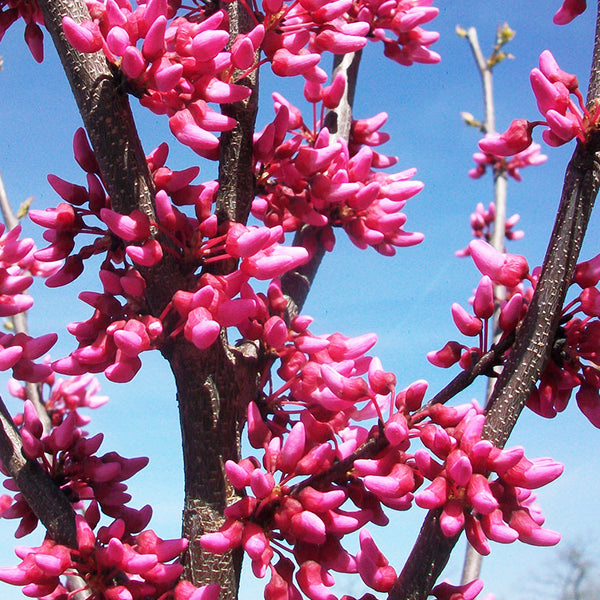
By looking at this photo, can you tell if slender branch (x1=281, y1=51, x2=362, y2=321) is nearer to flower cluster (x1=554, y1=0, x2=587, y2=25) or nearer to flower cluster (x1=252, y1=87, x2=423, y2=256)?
flower cluster (x1=252, y1=87, x2=423, y2=256)

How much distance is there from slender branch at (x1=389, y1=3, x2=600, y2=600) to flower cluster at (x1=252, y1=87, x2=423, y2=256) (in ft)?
2.22

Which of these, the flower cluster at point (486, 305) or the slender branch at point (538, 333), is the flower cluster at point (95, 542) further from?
the flower cluster at point (486, 305)

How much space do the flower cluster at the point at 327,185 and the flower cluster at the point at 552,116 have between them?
473mm

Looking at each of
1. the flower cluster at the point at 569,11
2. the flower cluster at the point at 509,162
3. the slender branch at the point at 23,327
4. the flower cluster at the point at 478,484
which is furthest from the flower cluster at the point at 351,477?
the flower cluster at the point at 509,162

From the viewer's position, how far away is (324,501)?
63.5 inches

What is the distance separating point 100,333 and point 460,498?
0.96 meters

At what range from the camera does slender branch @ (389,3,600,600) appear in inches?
59.5

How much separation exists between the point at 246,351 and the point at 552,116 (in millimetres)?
979

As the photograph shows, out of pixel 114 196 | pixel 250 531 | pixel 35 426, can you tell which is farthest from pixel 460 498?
pixel 35 426

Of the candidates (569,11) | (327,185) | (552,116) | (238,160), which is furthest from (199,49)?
(569,11)

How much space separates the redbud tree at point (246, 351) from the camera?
5.05 feet

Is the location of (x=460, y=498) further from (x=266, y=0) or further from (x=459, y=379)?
(x=266, y=0)

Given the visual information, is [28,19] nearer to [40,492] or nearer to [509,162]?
[40,492]

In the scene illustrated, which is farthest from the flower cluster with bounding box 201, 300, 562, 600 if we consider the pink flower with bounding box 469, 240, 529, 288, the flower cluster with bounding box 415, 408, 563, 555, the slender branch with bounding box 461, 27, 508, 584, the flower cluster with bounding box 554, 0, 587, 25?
the slender branch with bounding box 461, 27, 508, 584
